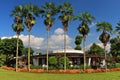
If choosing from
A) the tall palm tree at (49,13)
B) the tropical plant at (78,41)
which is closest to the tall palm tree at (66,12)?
the tall palm tree at (49,13)

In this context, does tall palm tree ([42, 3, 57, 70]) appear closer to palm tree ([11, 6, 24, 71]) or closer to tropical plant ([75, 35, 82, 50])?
palm tree ([11, 6, 24, 71])

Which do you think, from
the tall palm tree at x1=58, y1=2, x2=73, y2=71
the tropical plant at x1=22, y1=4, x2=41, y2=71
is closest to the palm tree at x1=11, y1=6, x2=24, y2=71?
the tropical plant at x1=22, y1=4, x2=41, y2=71

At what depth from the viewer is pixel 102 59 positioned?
220ft

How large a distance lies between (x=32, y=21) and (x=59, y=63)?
35.7 ft

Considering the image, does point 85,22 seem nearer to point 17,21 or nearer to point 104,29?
point 104,29

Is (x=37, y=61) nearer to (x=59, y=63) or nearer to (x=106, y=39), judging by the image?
(x=59, y=63)

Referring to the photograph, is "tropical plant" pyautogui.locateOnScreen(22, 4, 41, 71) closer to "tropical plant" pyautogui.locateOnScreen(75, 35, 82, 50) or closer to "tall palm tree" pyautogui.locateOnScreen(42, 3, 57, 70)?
"tall palm tree" pyautogui.locateOnScreen(42, 3, 57, 70)

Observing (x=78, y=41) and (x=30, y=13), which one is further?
(x=78, y=41)

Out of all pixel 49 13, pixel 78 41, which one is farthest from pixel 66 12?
pixel 78 41

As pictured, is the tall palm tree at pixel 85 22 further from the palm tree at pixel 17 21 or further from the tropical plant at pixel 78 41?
the tropical plant at pixel 78 41

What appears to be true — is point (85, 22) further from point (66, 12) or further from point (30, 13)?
point (30, 13)

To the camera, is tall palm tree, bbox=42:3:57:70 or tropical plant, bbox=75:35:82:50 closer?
tall palm tree, bbox=42:3:57:70

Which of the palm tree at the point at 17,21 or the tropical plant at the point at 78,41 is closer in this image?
the palm tree at the point at 17,21

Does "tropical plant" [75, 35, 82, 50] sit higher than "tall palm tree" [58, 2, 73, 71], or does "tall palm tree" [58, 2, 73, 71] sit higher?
"tall palm tree" [58, 2, 73, 71]
